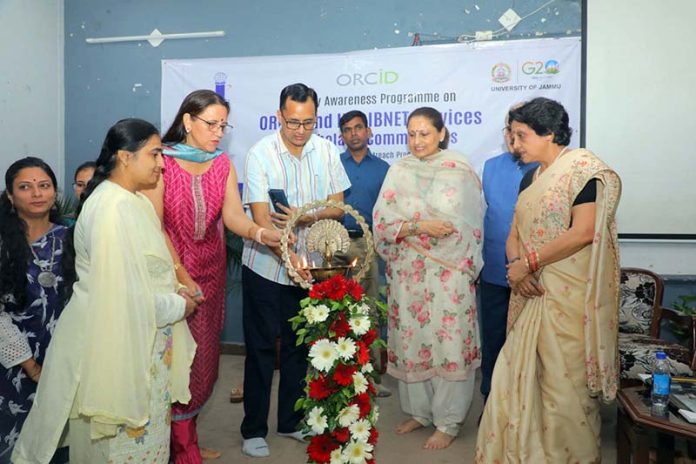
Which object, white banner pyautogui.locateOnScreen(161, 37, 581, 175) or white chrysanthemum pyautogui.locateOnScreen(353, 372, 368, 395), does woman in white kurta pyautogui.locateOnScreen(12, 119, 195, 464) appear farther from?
white banner pyautogui.locateOnScreen(161, 37, 581, 175)

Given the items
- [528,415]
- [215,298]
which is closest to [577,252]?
[528,415]

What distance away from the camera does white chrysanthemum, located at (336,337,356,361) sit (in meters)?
2.27

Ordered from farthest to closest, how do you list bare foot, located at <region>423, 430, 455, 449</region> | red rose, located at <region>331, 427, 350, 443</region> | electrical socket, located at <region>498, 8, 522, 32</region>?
electrical socket, located at <region>498, 8, 522, 32</region>, bare foot, located at <region>423, 430, 455, 449</region>, red rose, located at <region>331, 427, 350, 443</region>

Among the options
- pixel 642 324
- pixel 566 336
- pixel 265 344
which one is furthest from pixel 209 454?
pixel 642 324

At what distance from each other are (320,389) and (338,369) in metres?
0.11

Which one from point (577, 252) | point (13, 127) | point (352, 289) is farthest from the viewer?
point (13, 127)

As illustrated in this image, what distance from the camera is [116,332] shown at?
190 cm

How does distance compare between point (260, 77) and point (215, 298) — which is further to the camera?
point (260, 77)

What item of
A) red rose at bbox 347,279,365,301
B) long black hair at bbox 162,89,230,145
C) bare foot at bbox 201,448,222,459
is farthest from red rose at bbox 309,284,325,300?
bare foot at bbox 201,448,222,459

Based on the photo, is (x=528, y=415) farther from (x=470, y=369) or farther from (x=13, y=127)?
(x=13, y=127)

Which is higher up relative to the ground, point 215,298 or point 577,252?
point 577,252

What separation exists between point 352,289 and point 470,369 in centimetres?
124

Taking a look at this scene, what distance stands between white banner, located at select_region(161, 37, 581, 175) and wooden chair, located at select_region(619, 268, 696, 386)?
1.15 metres

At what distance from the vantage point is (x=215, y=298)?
117 inches
